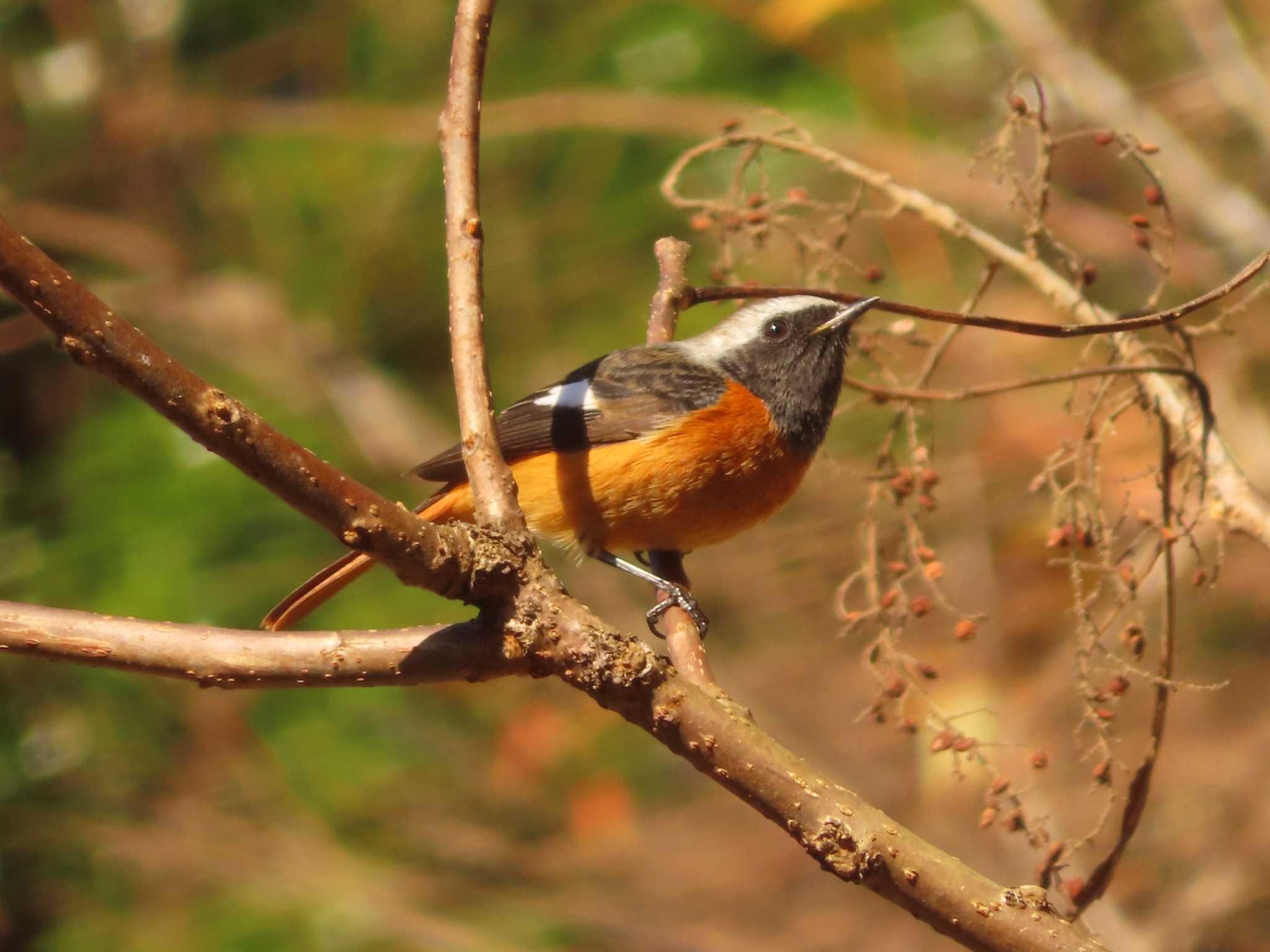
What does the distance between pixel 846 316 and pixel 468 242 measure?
1.20m

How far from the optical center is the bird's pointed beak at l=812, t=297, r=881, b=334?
112 inches

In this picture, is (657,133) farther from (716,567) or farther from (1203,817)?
(1203,817)

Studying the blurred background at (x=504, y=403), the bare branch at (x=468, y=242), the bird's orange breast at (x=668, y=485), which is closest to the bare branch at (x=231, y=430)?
the bare branch at (x=468, y=242)

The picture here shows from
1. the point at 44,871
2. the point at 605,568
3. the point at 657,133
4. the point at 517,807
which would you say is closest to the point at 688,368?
the point at 605,568

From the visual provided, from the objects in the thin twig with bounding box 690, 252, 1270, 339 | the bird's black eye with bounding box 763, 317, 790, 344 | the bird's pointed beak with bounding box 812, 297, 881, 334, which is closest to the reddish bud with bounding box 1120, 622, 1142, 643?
the thin twig with bounding box 690, 252, 1270, 339

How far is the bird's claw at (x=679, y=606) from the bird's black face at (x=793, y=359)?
0.63 metres

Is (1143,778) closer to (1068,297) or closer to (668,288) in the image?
(1068,297)

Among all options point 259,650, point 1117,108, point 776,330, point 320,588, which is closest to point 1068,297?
point 776,330

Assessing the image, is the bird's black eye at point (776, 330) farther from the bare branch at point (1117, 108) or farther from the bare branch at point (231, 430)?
the bare branch at point (231, 430)

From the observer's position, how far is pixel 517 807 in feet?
18.9

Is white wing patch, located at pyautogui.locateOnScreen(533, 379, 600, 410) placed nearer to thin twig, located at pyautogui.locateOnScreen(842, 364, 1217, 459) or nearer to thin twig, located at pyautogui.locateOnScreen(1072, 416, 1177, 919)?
thin twig, located at pyautogui.locateOnScreen(842, 364, 1217, 459)

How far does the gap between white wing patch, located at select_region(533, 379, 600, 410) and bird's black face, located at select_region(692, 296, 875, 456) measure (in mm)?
439

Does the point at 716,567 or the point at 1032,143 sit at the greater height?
the point at 1032,143

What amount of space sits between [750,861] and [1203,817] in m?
1.82
